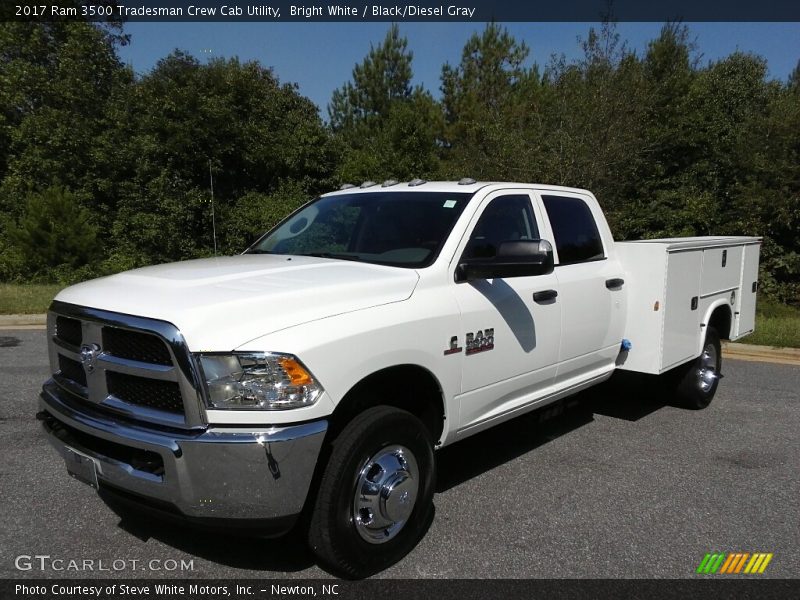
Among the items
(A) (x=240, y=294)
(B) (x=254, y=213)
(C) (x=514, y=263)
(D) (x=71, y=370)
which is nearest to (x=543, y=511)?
(C) (x=514, y=263)

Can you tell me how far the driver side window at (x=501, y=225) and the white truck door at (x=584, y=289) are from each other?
245 millimetres

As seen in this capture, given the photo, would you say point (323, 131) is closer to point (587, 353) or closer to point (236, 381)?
point (587, 353)

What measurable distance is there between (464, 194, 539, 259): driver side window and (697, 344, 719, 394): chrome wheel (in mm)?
2650

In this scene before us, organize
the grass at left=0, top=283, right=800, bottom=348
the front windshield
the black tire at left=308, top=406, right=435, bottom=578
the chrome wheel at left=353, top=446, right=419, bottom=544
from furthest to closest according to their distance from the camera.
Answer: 1. the grass at left=0, top=283, right=800, bottom=348
2. the front windshield
3. the chrome wheel at left=353, top=446, right=419, bottom=544
4. the black tire at left=308, top=406, right=435, bottom=578

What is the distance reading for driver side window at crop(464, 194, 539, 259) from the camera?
3869 millimetres

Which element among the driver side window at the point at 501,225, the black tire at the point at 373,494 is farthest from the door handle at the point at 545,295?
the black tire at the point at 373,494

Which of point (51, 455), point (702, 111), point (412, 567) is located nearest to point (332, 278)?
point (412, 567)

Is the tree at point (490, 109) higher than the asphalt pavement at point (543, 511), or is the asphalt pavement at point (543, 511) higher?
the tree at point (490, 109)

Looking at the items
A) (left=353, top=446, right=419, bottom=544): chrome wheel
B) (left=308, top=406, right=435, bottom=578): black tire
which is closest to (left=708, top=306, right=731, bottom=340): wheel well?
(left=308, top=406, right=435, bottom=578): black tire

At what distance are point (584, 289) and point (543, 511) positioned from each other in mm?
1600

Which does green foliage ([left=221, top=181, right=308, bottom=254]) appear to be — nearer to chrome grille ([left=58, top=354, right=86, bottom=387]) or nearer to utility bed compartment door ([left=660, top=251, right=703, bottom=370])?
utility bed compartment door ([left=660, top=251, right=703, bottom=370])

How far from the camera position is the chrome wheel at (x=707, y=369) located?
19.4 ft

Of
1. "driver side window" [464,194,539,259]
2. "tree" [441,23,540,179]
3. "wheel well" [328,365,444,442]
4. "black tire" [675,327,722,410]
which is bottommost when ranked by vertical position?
"black tire" [675,327,722,410]

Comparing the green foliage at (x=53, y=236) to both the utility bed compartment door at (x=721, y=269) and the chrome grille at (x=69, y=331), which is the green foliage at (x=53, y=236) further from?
the utility bed compartment door at (x=721, y=269)
